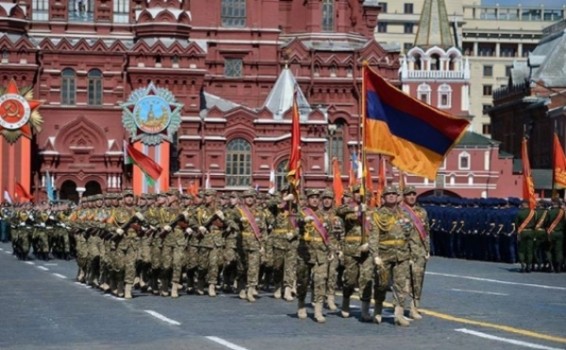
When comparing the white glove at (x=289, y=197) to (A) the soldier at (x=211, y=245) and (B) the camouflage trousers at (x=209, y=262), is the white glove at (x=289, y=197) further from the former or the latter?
(B) the camouflage trousers at (x=209, y=262)

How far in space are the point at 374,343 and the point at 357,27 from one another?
60.4 metres

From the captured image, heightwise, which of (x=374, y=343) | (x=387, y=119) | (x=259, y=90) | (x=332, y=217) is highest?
(x=259, y=90)

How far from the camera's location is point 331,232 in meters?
19.5

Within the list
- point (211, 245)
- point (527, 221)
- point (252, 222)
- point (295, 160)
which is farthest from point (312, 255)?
point (527, 221)

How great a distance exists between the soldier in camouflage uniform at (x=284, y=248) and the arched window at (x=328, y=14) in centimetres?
4957

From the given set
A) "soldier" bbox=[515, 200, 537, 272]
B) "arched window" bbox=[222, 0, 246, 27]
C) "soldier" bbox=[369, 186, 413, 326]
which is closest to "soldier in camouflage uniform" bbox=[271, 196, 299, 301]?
"soldier" bbox=[369, 186, 413, 326]

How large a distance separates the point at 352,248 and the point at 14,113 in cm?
4205

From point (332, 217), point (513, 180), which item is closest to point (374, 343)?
point (332, 217)

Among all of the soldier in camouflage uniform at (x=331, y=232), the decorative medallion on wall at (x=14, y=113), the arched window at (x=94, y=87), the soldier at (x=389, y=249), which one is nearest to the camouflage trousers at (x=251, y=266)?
the soldier in camouflage uniform at (x=331, y=232)

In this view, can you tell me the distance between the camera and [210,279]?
2388cm

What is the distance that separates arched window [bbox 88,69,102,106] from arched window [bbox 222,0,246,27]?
7823 mm

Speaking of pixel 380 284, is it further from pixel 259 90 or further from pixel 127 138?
pixel 259 90

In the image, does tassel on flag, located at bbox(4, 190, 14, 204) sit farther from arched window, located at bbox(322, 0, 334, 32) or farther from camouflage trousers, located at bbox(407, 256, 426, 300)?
camouflage trousers, located at bbox(407, 256, 426, 300)

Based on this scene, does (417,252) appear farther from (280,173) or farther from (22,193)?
(280,173)
